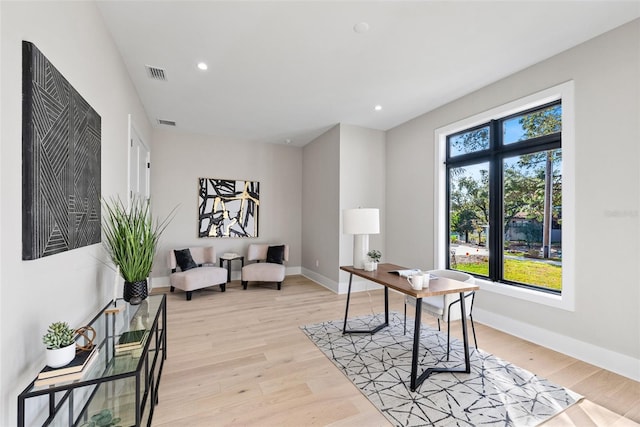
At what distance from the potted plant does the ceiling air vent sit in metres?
2.71

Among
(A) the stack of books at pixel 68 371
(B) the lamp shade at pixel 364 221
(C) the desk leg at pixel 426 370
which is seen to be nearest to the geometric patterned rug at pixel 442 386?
(C) the desk leg at pixel 426 370

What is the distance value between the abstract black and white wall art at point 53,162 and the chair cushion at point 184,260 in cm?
279

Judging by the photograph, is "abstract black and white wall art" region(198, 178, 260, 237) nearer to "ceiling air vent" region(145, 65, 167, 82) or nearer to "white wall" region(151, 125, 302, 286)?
"white wall" region(151, 125, 302, 286)

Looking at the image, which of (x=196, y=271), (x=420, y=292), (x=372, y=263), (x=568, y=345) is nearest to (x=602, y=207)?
(x=568, y=345)

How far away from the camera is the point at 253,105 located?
12.5 ft

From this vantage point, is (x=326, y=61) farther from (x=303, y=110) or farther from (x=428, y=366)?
(x=428, y=366)

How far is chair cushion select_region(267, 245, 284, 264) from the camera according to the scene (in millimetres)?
5133

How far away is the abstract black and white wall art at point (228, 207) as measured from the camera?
16.9 ft

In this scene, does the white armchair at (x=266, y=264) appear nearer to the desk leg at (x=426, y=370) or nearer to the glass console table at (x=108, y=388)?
the glass console table at (x=108, y=388)

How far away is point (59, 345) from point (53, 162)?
2.71 feet

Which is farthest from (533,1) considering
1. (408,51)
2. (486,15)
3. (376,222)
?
(376,222)

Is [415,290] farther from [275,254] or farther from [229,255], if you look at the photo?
[229,255]

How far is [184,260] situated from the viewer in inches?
175

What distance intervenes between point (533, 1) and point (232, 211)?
4934 mm
